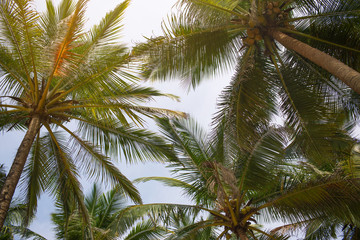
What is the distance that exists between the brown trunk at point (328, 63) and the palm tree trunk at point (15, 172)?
16.6 ft

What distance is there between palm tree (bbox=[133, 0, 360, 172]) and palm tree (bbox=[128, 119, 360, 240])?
1.62 ft

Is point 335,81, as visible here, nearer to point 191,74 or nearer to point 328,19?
point 328,19

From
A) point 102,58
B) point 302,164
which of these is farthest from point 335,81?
point 102,58

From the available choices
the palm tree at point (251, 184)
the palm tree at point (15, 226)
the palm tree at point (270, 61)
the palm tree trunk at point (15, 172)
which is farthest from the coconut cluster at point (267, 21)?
the palm tree at point (15, 226)

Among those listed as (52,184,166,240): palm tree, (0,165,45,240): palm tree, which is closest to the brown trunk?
(52,184,166,240): palm tree

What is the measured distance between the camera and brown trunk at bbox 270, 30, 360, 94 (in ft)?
15.0

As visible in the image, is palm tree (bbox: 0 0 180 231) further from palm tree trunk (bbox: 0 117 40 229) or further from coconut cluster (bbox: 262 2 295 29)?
coconut cluster (bbox: 262 2 295 29)

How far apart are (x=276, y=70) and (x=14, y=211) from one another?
9.61 meters

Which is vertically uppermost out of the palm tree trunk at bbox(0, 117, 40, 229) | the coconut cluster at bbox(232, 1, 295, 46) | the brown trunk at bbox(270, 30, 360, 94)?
the coconut cluster at bbox(232, 1, 295, 46)

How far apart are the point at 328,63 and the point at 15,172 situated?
5.43 meters

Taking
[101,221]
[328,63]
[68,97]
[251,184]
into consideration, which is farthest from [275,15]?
[101,221]

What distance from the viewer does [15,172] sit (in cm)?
549

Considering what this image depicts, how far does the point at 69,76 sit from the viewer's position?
657 cm

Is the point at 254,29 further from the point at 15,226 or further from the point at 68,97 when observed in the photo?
the point at 15,226
